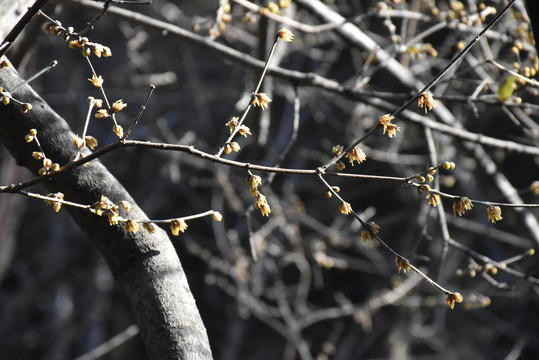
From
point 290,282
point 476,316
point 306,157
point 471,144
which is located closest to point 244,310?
point 290,282

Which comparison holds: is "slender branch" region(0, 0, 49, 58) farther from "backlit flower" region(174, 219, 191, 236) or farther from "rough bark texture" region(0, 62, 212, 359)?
"backlit flower" region(174, 219, 191, 236)

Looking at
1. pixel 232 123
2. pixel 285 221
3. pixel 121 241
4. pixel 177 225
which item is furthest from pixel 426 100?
pixel 285 221

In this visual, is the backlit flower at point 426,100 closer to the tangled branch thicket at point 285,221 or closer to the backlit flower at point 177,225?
the backlit flower at point 177,225

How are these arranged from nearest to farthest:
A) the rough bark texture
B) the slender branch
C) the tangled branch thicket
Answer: the slender branch < the rough bark texture < the tangled branch thicket

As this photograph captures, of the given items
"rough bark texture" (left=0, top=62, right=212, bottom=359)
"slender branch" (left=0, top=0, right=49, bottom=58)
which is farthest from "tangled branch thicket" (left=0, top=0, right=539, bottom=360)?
"slender branch" (left=0, top=0, right=49, bottom=58)

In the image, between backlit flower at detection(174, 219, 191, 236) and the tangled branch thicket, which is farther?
the tangled branch thicket

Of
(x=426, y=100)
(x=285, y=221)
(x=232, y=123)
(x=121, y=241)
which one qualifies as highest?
(x=426, y=100)

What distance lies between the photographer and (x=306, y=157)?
217 inches

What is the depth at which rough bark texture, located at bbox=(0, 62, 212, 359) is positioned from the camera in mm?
1441

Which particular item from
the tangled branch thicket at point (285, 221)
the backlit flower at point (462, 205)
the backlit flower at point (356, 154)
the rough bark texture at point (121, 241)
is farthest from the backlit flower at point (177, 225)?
the tangled branch thicket at point (285, 221)

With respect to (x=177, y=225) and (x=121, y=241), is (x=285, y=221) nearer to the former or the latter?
(x=121, y=241)

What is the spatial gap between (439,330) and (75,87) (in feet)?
14.1

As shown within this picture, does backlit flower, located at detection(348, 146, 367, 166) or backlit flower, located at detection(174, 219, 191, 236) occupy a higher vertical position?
backlit flower, located at detection(348, 146, 367, 166)

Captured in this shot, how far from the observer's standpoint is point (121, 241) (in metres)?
1.53
